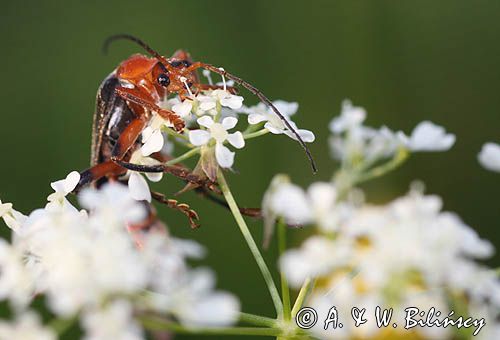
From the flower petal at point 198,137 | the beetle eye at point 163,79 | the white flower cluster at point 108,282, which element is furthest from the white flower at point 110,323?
the beetle eye at point 163,79

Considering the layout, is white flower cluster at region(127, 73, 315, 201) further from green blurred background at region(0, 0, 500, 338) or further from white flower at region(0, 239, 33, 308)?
green blurred background at region(0, 0, 500, 338)

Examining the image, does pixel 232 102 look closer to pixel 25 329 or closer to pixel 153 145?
pixel 153 145

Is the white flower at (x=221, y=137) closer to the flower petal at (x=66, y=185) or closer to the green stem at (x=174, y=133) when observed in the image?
the green stem at (x=174, y=133)

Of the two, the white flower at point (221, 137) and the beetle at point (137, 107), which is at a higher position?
the beetle at point (137, 107)

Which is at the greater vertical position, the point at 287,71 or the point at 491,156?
the point at 287,71

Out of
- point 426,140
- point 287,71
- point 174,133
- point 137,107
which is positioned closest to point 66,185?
point 174,133

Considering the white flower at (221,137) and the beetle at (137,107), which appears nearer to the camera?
the white flower at (221,137)

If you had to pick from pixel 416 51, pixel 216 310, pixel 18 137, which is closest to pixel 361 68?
pixel 416 51

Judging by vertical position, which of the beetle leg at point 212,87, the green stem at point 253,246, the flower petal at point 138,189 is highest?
the beetle leg at point 212,87

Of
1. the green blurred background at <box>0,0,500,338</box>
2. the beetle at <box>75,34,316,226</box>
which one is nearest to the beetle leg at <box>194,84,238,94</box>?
the beetle at <box>75,34,316,226</box>
